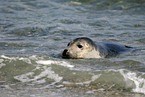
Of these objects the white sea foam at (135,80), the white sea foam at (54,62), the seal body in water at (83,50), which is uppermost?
the seal body in water at (83,50)

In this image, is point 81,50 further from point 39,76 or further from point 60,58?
point 39,76

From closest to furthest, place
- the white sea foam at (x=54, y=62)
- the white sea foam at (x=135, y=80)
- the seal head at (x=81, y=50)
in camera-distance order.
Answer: the white sea foam at (x=135, y=80), the white sea foam at (x=54, y=62), the seal head at (x=81, y=50)

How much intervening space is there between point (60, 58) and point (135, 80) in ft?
6.20

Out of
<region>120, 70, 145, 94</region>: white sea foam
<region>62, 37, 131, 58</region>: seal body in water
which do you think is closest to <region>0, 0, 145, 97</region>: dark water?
<region>120, 70, 145, 94</region>: white sea foam

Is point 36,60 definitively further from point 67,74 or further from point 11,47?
point 11,47

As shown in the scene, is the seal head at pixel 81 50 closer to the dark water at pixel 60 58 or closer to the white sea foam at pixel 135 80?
the dark water at pixel 60 58

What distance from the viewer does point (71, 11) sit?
565 inches

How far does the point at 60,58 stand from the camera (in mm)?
5406

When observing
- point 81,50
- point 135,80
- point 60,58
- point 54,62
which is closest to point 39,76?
point 54,62

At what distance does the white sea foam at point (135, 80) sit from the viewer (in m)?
3.66

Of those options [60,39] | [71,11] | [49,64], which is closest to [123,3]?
[71,11]

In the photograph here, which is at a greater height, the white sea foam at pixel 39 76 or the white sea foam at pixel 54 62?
the white sea foam at pixel 54 62

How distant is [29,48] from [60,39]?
1.63 metres

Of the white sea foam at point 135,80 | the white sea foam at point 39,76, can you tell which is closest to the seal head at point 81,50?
the white sea foam at point 39,76
